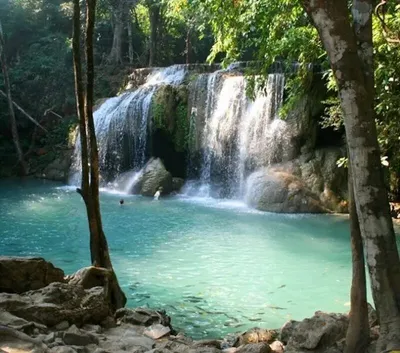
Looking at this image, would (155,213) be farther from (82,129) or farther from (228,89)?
(82,129)

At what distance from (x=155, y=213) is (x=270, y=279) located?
619cm

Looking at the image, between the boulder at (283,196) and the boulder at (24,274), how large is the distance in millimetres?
9888

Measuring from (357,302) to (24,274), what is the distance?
340 centimetres

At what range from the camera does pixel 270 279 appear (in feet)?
29.1

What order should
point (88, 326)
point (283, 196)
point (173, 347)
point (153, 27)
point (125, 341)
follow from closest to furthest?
point (173, 347), point (125, 341), point (88, 326), point (283, 196), point (153, 27)

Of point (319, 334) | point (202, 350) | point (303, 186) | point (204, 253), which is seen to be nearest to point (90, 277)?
point (202, 350)

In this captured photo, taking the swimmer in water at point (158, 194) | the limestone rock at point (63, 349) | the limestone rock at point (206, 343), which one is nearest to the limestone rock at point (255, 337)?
the limestone rock at point (206, 343)

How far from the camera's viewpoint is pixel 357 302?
399 cm

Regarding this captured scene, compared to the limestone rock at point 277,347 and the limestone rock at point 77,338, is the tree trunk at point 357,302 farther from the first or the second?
the limestone rock at point 77,338

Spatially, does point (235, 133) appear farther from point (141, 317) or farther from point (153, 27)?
point (141, 317)

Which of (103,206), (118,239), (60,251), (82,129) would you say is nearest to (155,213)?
(103,206)

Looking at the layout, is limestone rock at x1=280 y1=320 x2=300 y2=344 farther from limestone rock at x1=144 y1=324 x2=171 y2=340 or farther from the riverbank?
limestone rock at x1=144 y1=324 x2=171 y2=340

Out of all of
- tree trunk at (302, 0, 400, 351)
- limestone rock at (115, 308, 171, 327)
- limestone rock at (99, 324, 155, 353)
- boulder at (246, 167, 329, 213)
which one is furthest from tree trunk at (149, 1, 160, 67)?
tree trunk at (302, 0, 400, 351)

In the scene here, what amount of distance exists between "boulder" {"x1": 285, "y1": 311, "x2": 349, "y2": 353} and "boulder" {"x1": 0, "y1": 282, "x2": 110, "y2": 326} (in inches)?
76.6
